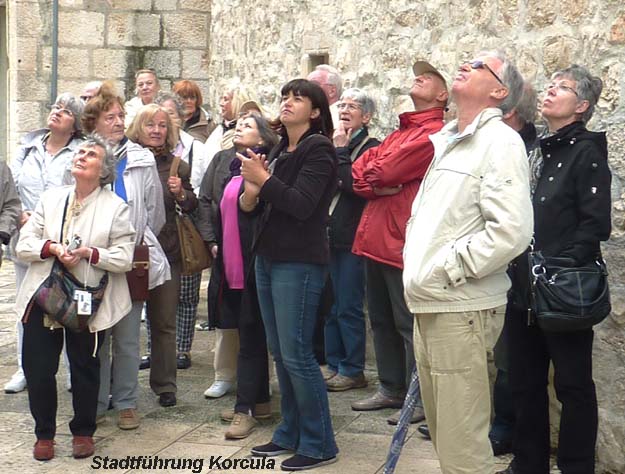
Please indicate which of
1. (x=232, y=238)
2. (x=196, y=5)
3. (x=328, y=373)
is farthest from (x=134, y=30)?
(x=232, y=238)

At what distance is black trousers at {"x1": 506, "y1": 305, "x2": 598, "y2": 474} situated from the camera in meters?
4.41

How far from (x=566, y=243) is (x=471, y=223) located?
1.80 ft

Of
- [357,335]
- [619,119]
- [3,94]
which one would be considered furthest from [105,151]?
[3,94]

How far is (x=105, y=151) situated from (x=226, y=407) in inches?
61.4

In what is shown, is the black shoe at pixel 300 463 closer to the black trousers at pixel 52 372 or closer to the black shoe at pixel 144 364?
the black trousers at pixel 52 372

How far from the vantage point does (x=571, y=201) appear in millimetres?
4406

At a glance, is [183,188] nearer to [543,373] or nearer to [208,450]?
[208,450]

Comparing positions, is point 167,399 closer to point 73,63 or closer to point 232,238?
point 232,238

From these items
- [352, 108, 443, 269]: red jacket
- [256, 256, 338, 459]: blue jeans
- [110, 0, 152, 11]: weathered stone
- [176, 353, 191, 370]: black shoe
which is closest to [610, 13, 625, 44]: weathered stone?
[352, 108, 443, 269]: red jacket

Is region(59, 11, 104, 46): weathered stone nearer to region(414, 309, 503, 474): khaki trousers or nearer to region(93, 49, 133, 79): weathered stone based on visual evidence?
region(93, 49, 133, 79): weathered stone

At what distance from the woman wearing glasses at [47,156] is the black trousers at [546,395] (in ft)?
9.21

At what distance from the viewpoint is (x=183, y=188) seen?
20.3 feet

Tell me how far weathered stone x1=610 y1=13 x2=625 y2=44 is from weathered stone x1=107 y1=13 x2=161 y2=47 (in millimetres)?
8111

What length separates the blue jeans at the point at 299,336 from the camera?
490 centimetres
